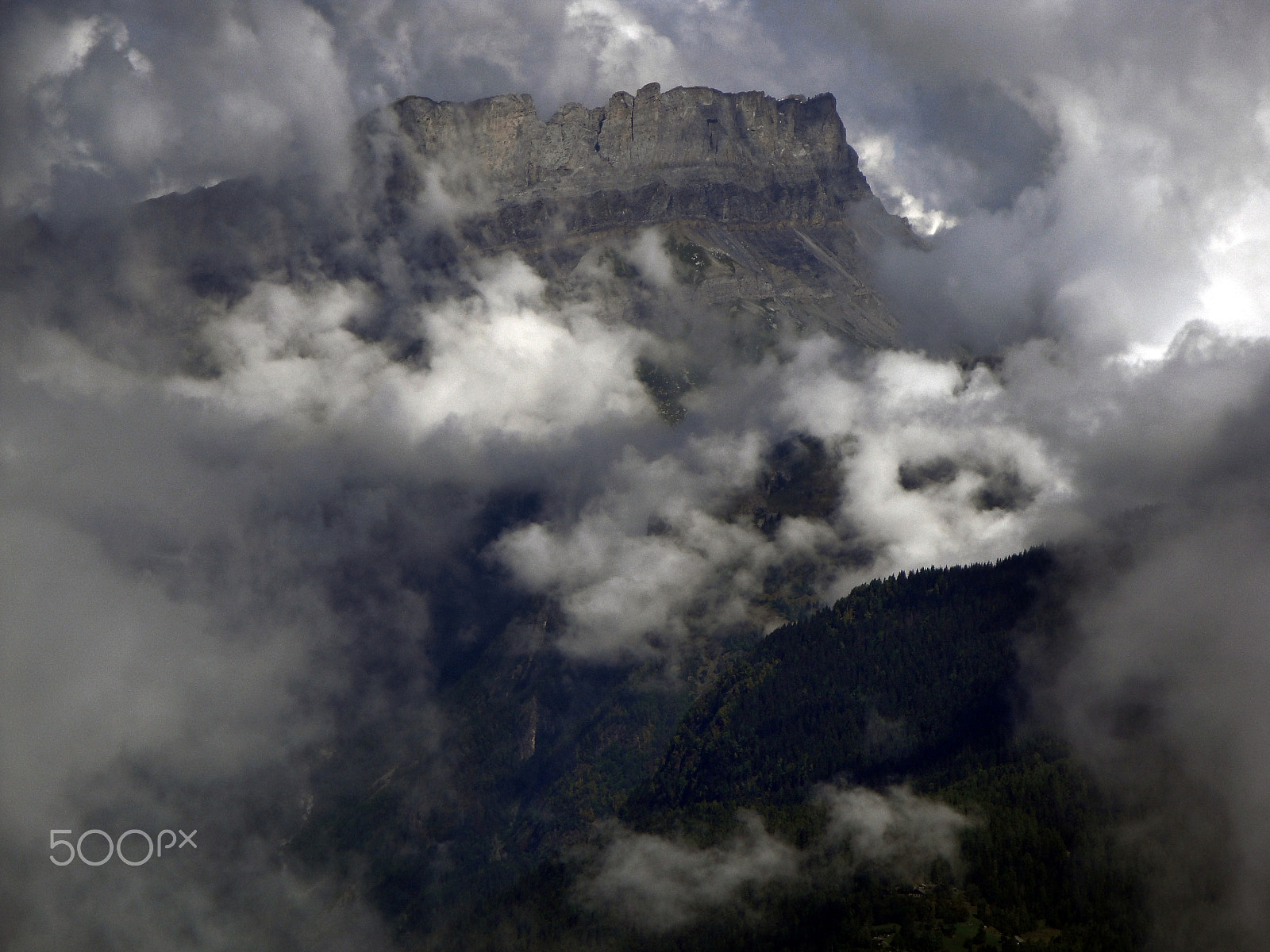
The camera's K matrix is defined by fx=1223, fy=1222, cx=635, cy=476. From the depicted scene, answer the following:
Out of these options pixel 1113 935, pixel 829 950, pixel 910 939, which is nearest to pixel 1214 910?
pixel 1113 935

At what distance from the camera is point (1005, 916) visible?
197 metres

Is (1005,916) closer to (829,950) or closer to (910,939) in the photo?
(910,939)

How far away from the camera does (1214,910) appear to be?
196750mm

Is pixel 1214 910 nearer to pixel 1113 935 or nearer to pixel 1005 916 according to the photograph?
pixel 1113 935

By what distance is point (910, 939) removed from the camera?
192750 mm

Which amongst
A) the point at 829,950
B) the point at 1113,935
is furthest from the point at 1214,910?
the point at 829,950

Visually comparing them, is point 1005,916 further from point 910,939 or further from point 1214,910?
point 1214,910

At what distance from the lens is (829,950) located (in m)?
197

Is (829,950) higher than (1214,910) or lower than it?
lower

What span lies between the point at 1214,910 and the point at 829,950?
62269mm

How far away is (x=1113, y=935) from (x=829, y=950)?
4373 centimetres

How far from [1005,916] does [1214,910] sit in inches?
1324

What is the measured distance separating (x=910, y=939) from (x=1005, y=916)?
1679 cm

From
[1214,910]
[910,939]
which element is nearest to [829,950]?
[910,939]
